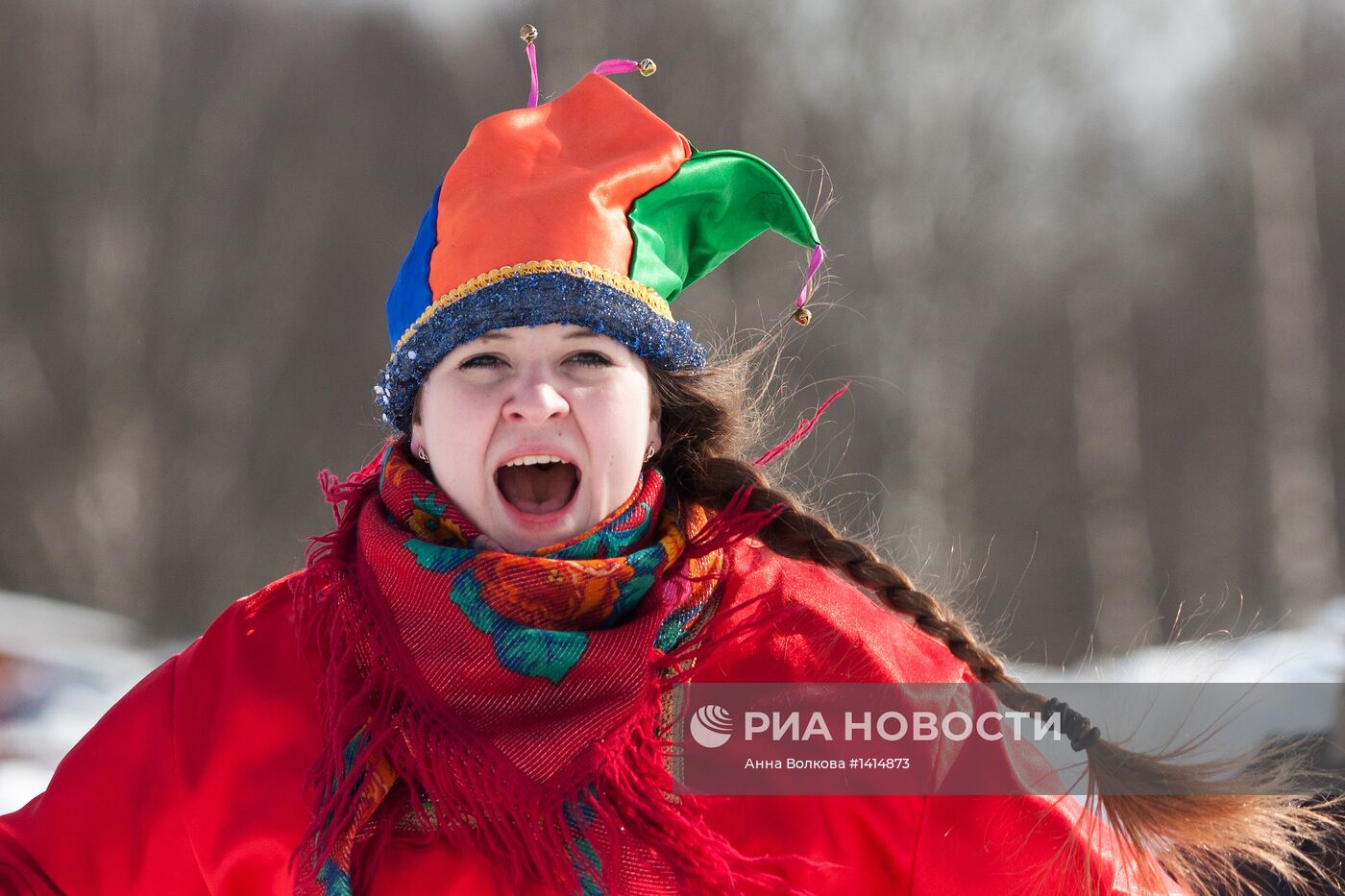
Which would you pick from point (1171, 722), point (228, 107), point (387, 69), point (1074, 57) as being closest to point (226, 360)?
point (228, 107)

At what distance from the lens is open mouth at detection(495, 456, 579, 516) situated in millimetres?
2029

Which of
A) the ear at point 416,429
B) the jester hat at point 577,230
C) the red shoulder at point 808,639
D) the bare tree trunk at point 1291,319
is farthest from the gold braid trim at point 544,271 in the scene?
the bare tree trunk at point 1291,319

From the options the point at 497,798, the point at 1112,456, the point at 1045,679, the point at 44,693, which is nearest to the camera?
the point at 497,798

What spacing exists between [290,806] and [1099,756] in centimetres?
112

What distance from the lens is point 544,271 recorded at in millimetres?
1956

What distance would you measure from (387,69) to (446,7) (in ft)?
1.87

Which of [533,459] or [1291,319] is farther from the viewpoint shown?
[1291,319]

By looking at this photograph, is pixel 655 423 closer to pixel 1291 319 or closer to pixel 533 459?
pixel 533 459

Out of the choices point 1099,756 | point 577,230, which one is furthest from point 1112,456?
point 577,230

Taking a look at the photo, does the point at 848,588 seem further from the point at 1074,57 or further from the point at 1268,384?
the point at 1268,384

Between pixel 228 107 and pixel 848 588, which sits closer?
pixel 848 588

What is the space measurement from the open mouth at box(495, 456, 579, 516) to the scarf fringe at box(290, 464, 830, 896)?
27cm

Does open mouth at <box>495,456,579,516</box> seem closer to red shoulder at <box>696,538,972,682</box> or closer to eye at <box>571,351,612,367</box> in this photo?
eye at <box>571,351,612,367</box>

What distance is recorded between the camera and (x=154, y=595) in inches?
321
